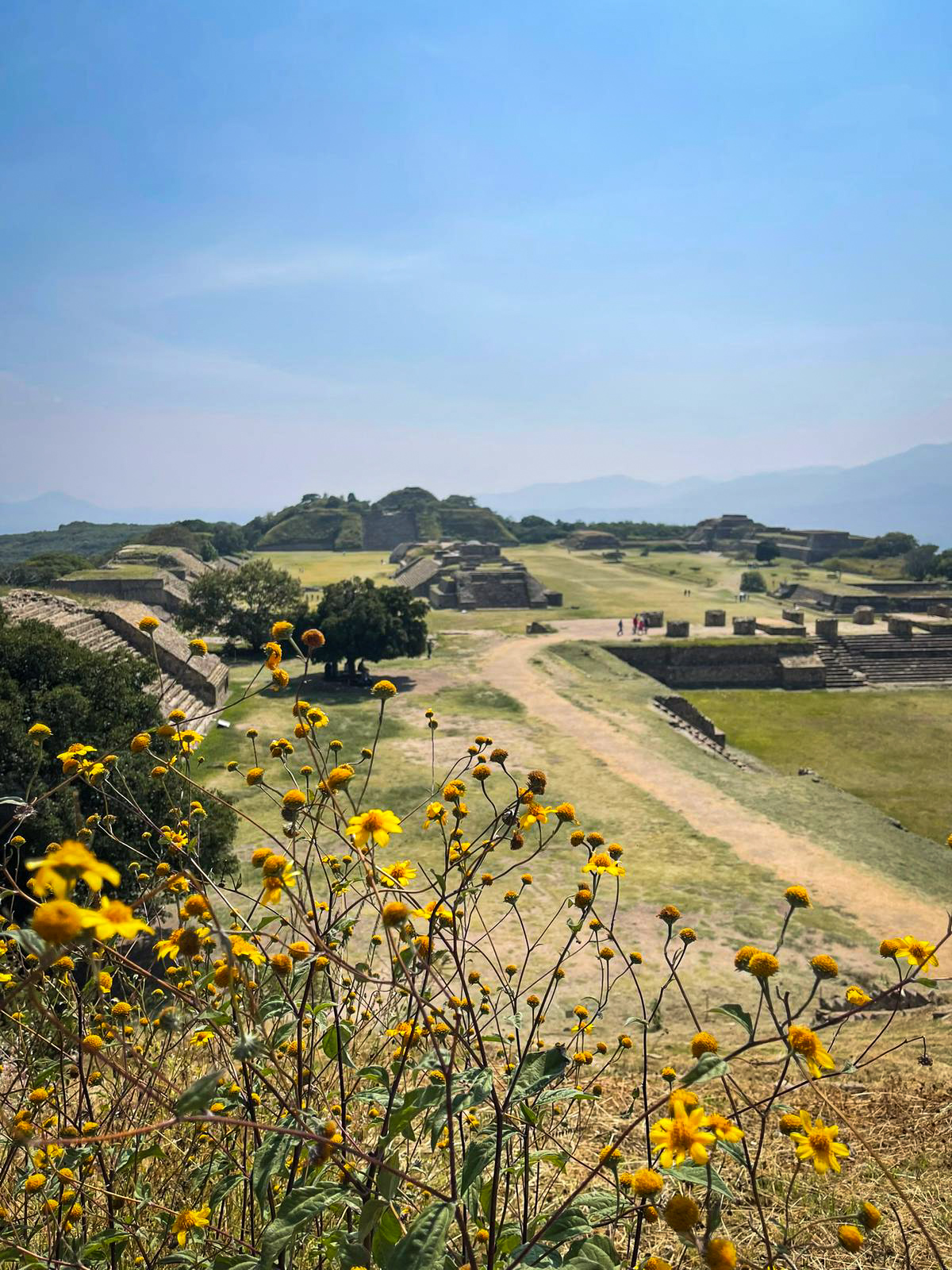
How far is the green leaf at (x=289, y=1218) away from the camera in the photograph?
54.9 inches

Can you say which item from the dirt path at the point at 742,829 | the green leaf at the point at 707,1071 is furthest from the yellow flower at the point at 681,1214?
the dirt path at the point at 742,829

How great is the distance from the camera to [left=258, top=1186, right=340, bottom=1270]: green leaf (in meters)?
1.40

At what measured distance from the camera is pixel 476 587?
3694cm

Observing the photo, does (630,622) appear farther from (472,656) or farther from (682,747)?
(682,747)

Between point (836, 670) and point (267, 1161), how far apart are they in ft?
91.6

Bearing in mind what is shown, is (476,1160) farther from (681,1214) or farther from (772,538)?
(772,538)

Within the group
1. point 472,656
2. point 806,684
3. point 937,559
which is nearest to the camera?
point 472,656

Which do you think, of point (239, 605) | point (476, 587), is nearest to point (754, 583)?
point (476, 587)

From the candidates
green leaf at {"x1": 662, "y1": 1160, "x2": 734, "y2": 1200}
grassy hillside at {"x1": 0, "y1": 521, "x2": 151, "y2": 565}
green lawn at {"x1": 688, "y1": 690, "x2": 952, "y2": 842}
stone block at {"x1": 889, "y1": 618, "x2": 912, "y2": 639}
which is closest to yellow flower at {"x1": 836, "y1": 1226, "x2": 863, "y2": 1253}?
green leaf at {"x1": 662, "y1": 1160, "x2": 734, "y2": 1200}

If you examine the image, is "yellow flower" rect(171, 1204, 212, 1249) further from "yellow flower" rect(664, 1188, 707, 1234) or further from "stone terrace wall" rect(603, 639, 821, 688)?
"stone terrace wall" rect(603, 639, 821, 688)

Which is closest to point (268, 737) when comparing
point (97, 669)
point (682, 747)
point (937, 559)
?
point (97, 669)

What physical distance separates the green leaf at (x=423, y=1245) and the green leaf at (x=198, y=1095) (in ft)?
1.95

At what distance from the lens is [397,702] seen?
1797cm

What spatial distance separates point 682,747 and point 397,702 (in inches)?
263
